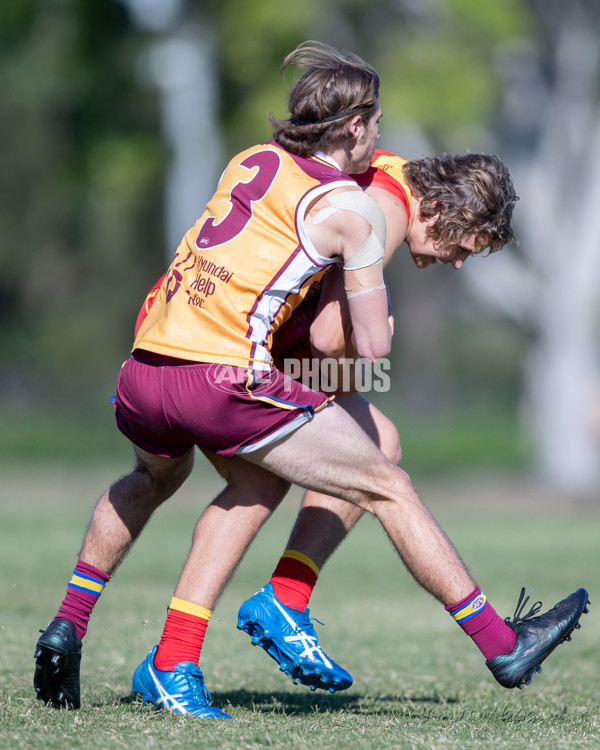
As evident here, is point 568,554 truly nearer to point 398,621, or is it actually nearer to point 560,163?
point 398,621

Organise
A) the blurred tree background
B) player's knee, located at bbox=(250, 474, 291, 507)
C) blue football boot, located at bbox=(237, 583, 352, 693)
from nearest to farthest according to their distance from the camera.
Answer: blue football boot, located at bbox=(237, 583, 352, 693) < player's knee, located at bbox=(250, 474, 291, 507) < the blurred tree background

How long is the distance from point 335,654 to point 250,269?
2.86 metres

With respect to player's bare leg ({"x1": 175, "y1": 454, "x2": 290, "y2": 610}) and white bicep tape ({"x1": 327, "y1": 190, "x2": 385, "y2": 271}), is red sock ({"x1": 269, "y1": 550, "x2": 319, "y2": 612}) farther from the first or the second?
white bicep tape ({"x1": 327, "y1": 190, "x2": 385, "y2": 271})

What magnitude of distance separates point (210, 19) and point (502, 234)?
17.1m

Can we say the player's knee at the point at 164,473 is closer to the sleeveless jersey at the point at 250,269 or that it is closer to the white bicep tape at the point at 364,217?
the sleeveless jersey at the point at 250,269

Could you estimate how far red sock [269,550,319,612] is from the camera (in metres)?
4.48

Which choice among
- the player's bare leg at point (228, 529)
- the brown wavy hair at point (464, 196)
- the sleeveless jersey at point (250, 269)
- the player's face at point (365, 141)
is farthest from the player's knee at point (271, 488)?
the player's face at point (365, 141)

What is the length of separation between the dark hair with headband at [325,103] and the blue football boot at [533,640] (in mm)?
1822

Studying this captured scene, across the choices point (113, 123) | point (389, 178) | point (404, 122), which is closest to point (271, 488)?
point (389, 178)

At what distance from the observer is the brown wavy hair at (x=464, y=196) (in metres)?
4.27

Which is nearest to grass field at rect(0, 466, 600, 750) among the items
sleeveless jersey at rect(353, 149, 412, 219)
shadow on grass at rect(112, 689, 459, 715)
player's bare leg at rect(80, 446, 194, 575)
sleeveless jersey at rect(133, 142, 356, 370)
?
shadow on grass at rect(112, 689, 459, 715)

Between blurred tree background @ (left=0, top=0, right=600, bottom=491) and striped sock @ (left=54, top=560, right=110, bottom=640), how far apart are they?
1363 cm

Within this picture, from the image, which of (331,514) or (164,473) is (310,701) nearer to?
(331,514)

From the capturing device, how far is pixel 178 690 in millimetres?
4152
